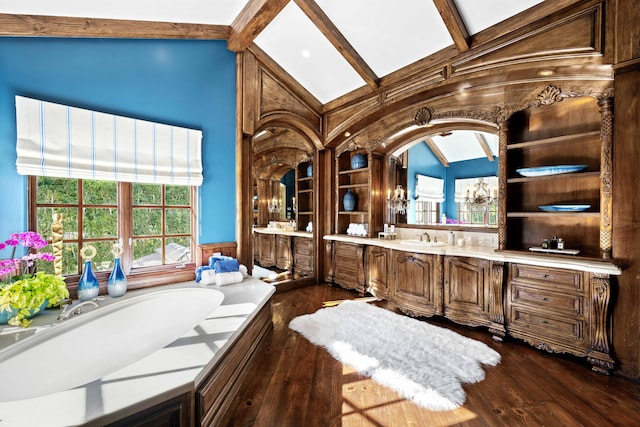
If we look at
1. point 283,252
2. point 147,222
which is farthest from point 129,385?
point 283,252

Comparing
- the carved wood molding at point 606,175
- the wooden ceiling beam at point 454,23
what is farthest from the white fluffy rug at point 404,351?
the wooden ceiling beam at point 454,23

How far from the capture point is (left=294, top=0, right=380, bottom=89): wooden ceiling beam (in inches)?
119

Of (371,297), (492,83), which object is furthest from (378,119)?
(371,297)

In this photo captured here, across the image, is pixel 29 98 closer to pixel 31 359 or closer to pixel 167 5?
pixel 167 5

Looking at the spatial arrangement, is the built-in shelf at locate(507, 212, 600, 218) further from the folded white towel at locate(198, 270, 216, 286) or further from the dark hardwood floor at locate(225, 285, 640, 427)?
the folded white towel at locate(198, 270, 216, 286)

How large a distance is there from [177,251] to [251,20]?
2.58 metres

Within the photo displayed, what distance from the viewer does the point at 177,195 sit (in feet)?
10.2

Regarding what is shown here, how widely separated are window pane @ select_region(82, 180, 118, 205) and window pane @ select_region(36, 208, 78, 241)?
0.15 meters

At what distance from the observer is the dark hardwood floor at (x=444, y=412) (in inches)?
68.3

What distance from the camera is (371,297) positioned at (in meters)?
4.21

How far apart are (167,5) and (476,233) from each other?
13.6ft

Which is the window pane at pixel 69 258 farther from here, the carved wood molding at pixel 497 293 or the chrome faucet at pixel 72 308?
the carved wood molding at pixel 497 293

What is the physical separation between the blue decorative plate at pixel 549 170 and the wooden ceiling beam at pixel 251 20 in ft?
9.41

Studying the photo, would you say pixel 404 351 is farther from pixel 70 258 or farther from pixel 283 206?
pixel 283 206
